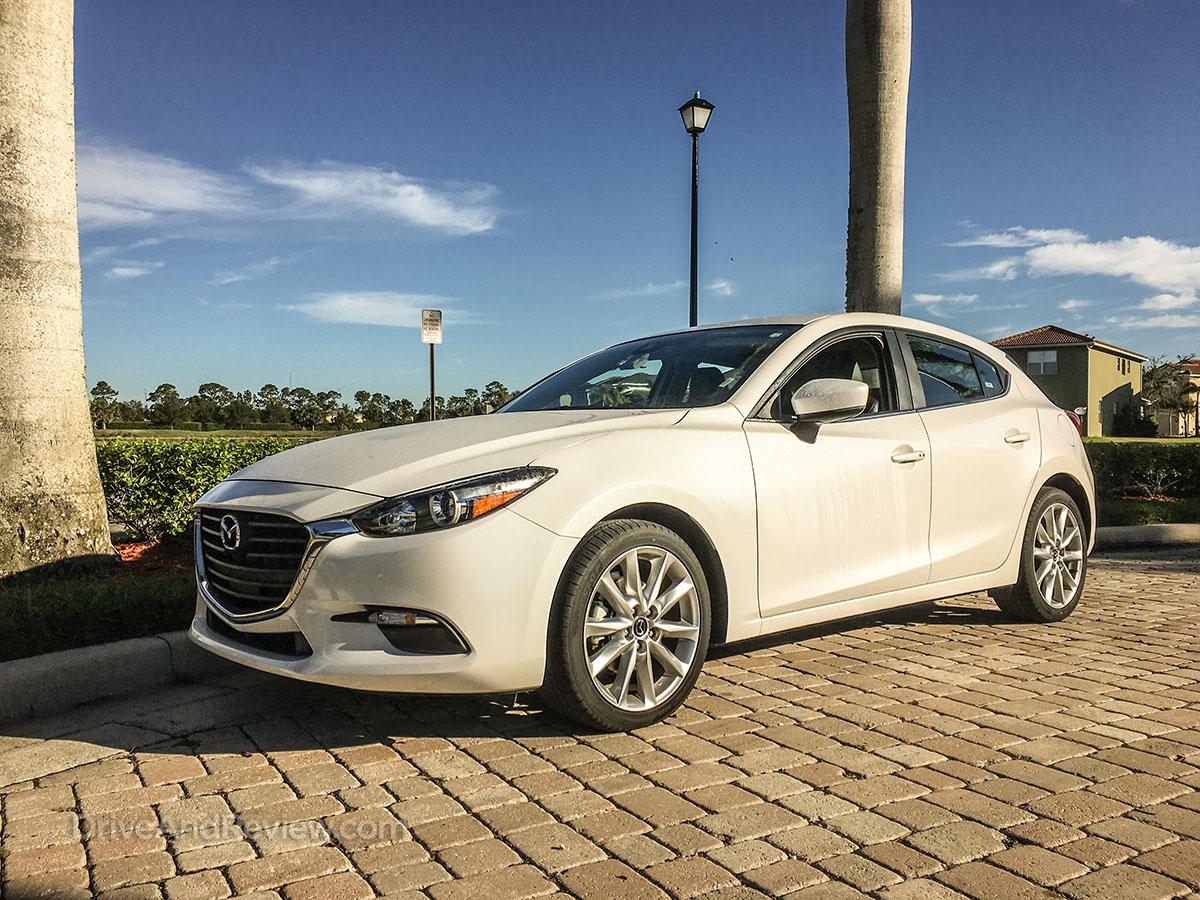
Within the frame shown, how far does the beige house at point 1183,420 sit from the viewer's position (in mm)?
74938

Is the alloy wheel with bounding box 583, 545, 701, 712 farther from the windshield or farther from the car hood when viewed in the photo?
the windshield

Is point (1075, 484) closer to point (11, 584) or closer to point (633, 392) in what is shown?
point (633, 392)

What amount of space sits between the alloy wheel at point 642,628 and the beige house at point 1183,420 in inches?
3103

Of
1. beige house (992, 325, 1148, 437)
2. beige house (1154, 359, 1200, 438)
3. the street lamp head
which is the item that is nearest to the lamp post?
the street lamp head

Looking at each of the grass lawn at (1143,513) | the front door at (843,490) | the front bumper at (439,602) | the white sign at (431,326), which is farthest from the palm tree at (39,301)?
the grass lawn at (1143,513)

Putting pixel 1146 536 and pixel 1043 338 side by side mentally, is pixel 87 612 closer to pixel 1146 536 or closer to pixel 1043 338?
pixel 1146 536

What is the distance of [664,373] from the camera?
5078mm

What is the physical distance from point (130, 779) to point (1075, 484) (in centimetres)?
528

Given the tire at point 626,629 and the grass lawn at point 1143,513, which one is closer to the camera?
the tire at point 626,629

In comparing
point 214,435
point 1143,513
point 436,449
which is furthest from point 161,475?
point 1143,513

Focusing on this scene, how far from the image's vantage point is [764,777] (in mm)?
3488

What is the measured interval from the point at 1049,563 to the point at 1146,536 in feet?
17.7

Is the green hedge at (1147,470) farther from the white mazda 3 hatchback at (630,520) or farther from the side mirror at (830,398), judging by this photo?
the side mirror at (830,398)

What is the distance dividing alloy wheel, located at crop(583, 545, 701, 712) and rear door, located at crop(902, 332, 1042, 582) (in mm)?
1706
